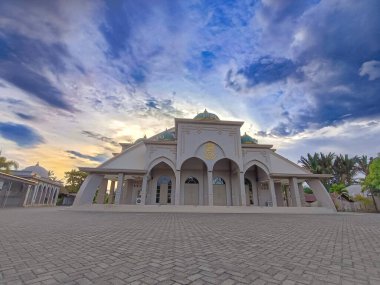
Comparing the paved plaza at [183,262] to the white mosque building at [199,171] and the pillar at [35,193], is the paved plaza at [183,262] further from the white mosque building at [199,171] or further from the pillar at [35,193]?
the pillar at [35,193]

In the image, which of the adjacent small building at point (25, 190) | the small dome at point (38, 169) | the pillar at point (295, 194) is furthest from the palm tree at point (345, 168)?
the small dome at point (38, 169)

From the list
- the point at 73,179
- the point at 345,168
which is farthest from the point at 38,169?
the point at 345,168

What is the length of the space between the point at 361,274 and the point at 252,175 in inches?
841

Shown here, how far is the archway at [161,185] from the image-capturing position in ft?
72.1

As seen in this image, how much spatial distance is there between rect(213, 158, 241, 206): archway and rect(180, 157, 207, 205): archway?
156cm

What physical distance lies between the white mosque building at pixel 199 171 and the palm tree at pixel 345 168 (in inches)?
832

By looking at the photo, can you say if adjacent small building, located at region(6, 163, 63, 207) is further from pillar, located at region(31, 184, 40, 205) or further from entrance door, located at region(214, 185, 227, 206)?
entrance door, located at region(214, 185, 227, 206)

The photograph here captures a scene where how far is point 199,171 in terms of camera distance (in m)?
22.6

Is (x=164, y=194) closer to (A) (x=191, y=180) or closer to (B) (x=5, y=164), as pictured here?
(A) (x=191, y=180)

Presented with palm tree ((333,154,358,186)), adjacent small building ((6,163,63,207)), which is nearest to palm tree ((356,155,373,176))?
palm tree ((333,154,358,186))

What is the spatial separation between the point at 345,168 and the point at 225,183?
91.3ft

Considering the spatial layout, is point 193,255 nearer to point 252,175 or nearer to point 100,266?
point 100,266

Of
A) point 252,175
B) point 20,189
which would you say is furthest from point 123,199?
point 20,189

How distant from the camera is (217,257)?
364 centimetres
